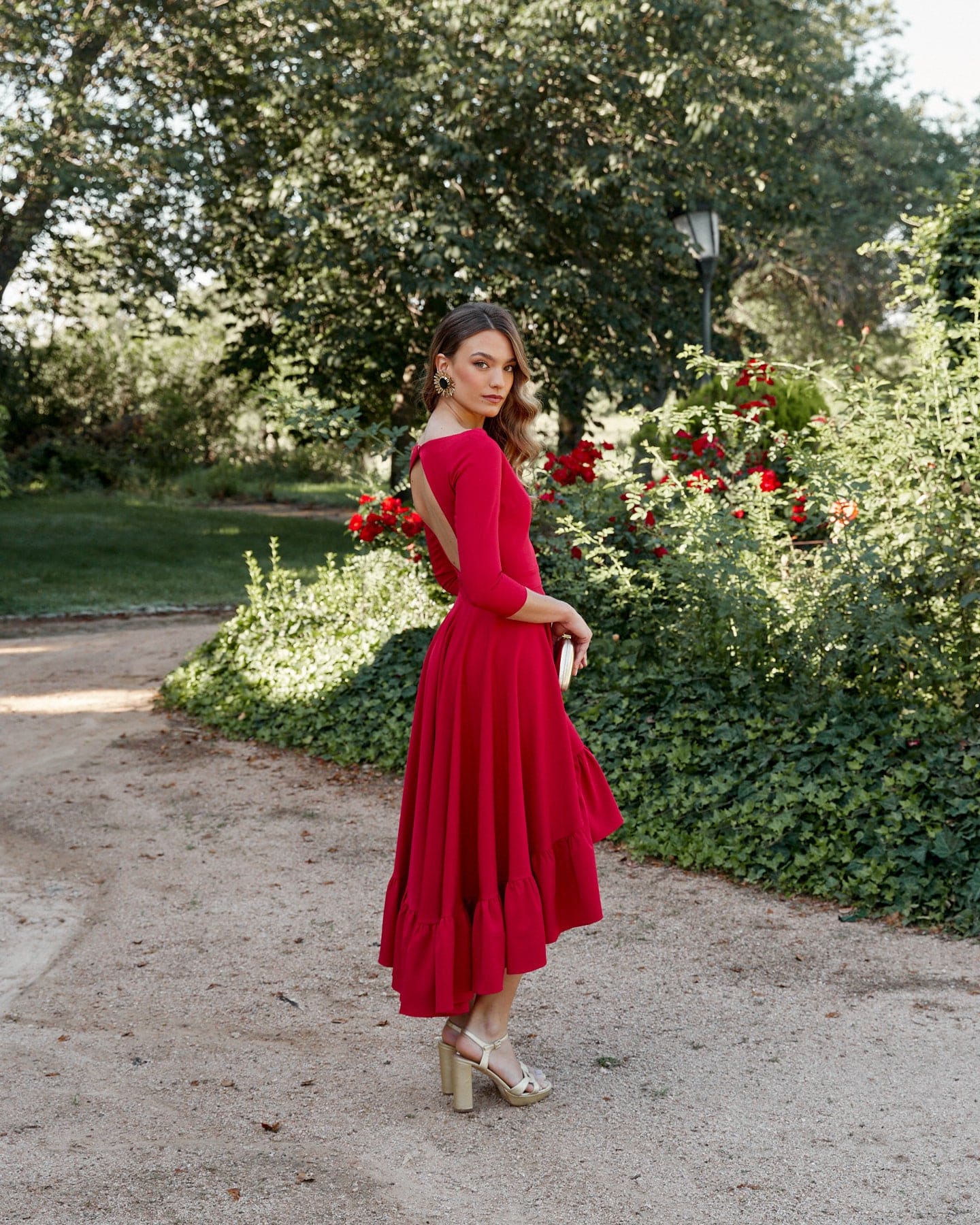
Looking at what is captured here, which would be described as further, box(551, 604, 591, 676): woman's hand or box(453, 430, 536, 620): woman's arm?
box(551, 604, 591, 676): woman's hand

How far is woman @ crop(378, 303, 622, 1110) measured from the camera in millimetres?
2789

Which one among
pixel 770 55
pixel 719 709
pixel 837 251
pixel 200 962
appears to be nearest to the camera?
pixel 200 962

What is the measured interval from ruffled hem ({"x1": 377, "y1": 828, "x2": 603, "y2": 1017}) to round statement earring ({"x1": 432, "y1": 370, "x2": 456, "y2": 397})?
108 cm

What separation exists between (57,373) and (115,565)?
9926mm

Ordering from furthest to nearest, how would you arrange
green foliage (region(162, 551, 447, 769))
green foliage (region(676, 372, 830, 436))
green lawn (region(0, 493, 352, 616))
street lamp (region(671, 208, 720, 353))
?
1. green lawn (region(0, 493, 352, 616))
2. street lamp (region(671, 208, 720, 353))
3. green foliage (region(676, 372, 830, 436))
4. green foliage (region(162, 551, 447, 769))

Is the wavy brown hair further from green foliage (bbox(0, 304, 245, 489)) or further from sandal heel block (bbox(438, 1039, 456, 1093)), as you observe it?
green foliage (bbox(0, 304, 245, 489))

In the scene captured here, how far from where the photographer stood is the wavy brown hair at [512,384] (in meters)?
2.82

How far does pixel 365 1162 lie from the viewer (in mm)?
2695

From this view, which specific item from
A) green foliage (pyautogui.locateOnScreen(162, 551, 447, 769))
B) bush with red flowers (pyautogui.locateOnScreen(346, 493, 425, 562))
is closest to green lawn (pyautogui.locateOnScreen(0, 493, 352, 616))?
green foliage (pyautogui.locateOnScreen(162, 551, 447, 769))

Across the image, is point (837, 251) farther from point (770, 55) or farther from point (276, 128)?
point (276, 128)

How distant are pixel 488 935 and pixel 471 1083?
17.8 inches

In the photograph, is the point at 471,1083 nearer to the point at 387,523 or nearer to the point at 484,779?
the point at 484,779

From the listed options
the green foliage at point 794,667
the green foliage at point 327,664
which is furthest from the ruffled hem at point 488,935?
the green foliage at point 327,664

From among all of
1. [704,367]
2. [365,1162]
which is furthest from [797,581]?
[365,1162]
